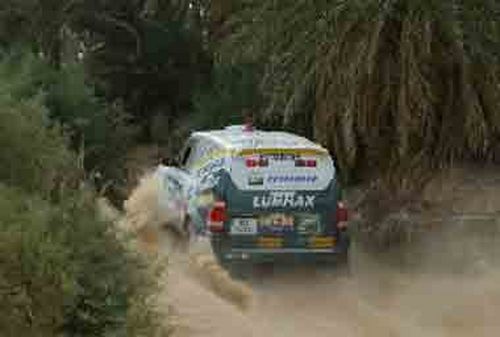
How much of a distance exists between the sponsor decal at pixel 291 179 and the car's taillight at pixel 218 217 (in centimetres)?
69

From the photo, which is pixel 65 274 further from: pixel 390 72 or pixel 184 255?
pixel 390 72

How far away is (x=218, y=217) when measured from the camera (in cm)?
1438

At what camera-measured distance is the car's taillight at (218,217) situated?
14.4 meters

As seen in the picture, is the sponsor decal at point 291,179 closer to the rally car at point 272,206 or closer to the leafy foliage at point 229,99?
the rally car at point 272,206

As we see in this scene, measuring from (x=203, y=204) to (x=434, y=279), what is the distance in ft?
12.2

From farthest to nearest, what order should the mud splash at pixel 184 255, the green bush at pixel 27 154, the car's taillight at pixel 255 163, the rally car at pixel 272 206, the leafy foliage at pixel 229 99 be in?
the leafy foliage at pixel 229 99
the car's taillight at pixel 255 163
the rally car at pixel 272 206
the mud splash at pixel 184 255
the green bush at pixel 27 154

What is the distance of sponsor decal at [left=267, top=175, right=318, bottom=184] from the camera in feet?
47.4

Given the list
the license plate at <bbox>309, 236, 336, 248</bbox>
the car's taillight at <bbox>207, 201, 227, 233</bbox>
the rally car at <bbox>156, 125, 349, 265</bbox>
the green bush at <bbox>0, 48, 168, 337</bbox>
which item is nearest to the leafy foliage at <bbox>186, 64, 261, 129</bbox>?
the rally car at <bbox>156, 125, 349, 265</bbox>

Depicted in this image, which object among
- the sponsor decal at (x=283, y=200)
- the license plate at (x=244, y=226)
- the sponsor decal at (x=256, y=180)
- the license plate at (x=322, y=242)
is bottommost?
the license plate at (x=322, y=242)

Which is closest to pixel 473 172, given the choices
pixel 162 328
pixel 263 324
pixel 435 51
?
pixel 435 51

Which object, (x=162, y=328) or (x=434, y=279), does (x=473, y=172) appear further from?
(x=162, y=328)

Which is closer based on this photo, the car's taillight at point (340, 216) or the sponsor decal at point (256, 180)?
the sponsor decal at point (256, 180)

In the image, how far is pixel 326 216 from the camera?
1459 centimetres

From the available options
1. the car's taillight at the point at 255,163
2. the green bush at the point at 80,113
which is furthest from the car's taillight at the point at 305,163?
the green bush at the point at 80,113
